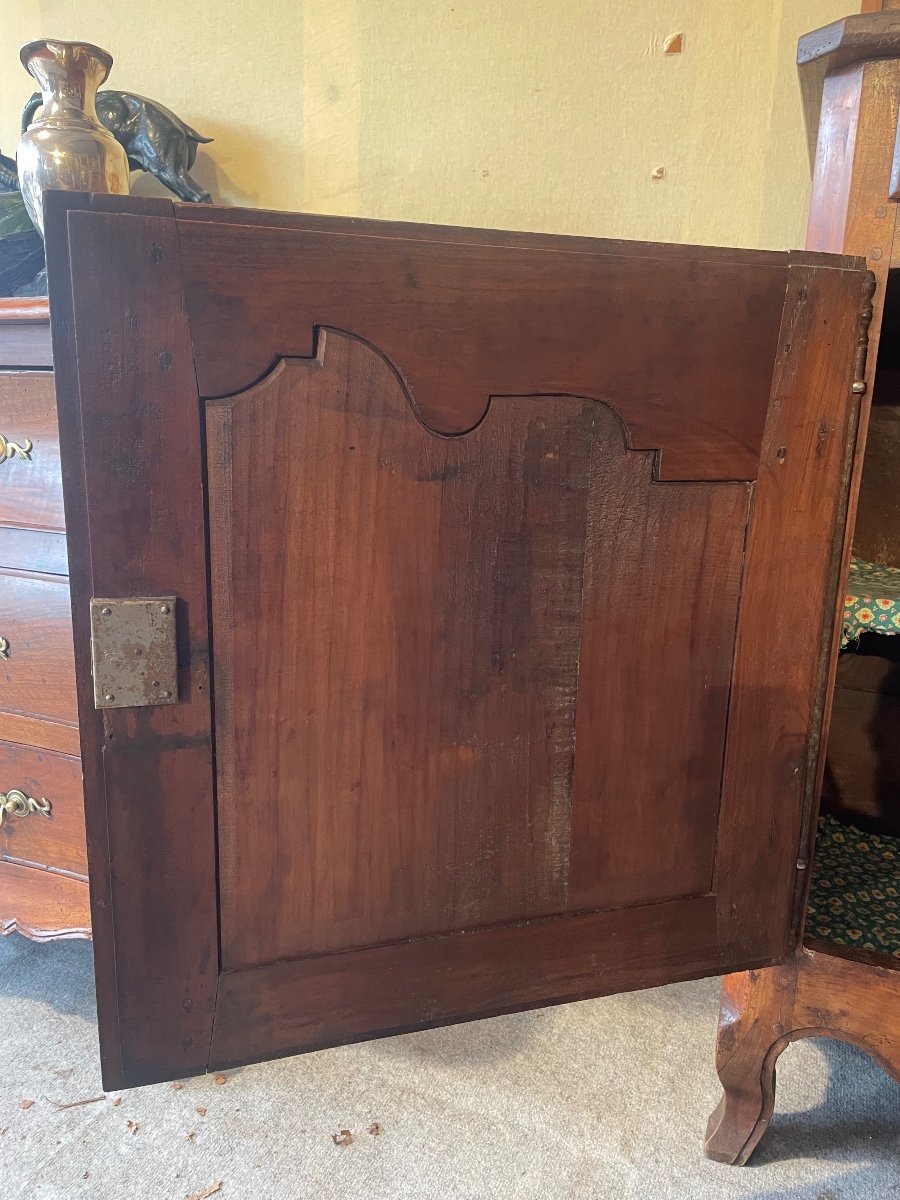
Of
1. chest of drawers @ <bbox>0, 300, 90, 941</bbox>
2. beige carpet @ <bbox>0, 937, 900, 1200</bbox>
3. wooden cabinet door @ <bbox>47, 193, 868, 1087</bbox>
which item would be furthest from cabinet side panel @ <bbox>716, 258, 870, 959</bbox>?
chest of drawers @ <bbox>0, 300, 90, 941</bbox>

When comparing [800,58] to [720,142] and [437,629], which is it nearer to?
[720,142]

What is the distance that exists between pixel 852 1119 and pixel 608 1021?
337 mm

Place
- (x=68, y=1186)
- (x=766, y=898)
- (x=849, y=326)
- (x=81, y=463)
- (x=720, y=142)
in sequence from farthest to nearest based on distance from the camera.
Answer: (x=720, y=142) < (x=68, y=1186) < (x=766, y=898) < (x=849, y=326) < (x=81, y=463)

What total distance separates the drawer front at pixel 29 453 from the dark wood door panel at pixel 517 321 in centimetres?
42

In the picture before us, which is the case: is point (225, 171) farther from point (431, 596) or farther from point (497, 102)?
point (431, 596)

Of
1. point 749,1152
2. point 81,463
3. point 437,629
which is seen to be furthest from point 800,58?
point 749,1152

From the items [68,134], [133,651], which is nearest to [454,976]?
[133,651]

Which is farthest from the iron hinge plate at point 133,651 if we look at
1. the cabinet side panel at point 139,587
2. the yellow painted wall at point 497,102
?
the yellow painted wall at point 497,102

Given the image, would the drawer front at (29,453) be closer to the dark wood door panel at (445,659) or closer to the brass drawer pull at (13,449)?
the brass drawer pull at (13,449)

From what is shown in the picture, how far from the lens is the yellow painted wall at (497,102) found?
1170 millimetres

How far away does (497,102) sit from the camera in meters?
1.20

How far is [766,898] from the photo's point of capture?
82 centimetres

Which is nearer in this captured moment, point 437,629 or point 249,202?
point 437,629

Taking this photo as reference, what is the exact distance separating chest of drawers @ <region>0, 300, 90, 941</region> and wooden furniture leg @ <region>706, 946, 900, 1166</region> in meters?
0.83
